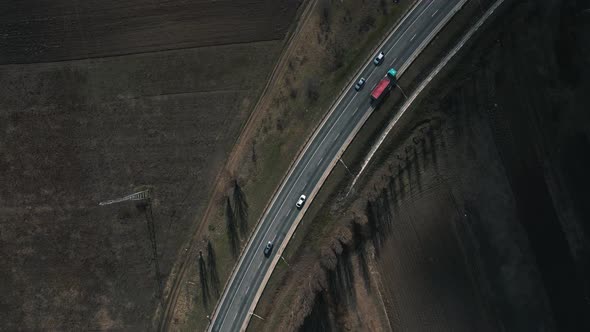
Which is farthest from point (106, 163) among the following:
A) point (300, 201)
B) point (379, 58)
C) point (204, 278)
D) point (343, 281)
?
point (379, 58)

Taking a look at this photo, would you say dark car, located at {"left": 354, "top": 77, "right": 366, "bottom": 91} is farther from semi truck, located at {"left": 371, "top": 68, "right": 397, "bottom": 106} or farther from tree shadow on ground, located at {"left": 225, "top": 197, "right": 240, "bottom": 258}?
tree shadow on ground, located at {"left": 225, "top": 197, "right": 240, "bottom": 258}

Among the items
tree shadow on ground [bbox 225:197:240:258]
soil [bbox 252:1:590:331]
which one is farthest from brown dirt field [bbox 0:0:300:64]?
soil [bbox 252:1:590:331]

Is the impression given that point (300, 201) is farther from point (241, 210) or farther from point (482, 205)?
point (482, 205)

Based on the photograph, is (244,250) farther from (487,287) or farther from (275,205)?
(487,287)

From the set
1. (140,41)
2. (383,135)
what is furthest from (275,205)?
(140,41)

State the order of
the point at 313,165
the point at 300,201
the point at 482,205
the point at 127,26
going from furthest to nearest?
the point at 127,26 → the point at 313,165 → the point at 300,201 → the point at 482,205

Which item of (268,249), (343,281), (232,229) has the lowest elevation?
(343,281)
